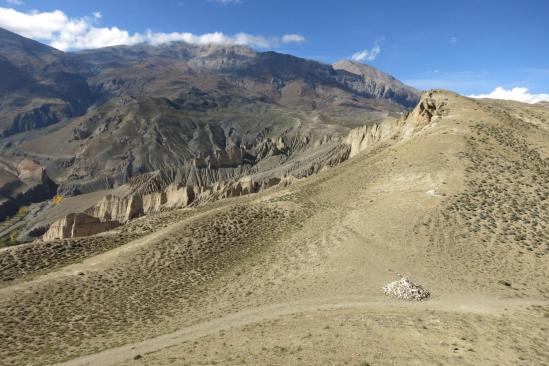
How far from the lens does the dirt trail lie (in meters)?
23.6

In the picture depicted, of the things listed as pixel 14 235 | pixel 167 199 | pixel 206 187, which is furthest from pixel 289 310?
pixel 14 235

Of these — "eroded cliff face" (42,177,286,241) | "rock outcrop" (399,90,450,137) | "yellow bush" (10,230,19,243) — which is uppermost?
"rock outcrop" (399,90,450,137)

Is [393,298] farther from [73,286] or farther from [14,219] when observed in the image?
[14,219]

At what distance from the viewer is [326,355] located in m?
19.5

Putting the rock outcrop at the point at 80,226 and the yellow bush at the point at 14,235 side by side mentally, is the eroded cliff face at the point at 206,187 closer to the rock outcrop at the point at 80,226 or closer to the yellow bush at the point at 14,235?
the rock outcrop at the point at 80,226

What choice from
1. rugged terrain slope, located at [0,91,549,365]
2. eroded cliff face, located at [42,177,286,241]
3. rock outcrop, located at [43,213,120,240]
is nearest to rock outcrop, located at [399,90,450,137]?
rugged terrain slope, located at [0,91,549,365]

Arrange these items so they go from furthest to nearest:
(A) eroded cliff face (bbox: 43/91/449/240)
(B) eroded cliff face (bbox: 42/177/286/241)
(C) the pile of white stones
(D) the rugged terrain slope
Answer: (B) eroded cliff face (bbox: 42/177/286/241) → (A) eroded cliff face (bbox: 43/91/449/240) → (C) the pile of white stones → (D) the rugged terrain slope

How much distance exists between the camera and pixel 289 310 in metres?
27.2

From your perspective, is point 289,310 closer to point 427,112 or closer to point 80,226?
point 427,112

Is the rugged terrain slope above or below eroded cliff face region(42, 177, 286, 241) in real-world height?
above

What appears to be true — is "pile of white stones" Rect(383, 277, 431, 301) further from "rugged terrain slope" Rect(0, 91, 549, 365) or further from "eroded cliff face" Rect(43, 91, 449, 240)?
"eroded cliff face" Rect(43, 91, 449, 240)

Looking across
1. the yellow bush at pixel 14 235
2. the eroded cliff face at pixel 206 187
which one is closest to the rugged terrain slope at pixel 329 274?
the eroded cliff face at pixel 206 187

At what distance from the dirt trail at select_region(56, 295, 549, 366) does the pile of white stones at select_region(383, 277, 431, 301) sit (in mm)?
674

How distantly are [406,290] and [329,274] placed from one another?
6.06m
